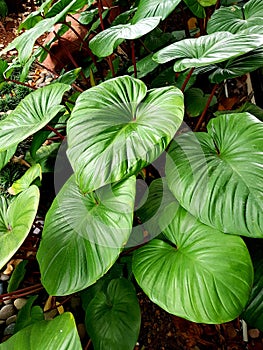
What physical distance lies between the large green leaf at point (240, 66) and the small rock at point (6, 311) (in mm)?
1050

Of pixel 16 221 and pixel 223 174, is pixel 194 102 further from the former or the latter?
pixel 16 221

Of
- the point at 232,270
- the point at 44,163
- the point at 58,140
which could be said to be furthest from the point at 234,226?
the point at 58,140

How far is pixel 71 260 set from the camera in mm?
909

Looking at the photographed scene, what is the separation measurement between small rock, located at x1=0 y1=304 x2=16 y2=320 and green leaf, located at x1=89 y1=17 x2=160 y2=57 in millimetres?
930

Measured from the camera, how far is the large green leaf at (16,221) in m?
0.89

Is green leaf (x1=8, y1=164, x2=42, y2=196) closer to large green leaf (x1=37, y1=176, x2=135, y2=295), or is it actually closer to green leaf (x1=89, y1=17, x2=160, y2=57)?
large green leaf (x1=37, y1=176, x2=135, y2=295)

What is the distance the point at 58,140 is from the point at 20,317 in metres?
0.77

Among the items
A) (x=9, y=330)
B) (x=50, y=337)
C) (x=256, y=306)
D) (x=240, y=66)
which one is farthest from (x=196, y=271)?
(x=9, y=330)

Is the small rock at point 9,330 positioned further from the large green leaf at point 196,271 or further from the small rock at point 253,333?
the small rock at point 253,333

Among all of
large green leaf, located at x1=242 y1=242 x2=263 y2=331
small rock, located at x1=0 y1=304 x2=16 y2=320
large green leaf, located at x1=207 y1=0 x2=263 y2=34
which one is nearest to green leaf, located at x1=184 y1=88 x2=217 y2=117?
large green leaf, located at x1=207 y1=0 x2=263 y2=34

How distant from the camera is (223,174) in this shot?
3.04ft

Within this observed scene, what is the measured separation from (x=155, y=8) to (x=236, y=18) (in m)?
0.28

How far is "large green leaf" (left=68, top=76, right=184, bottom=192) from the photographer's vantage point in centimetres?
84

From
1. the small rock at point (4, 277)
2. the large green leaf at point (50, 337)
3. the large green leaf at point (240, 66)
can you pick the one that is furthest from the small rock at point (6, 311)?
the large green leaf at point (240, 66)
